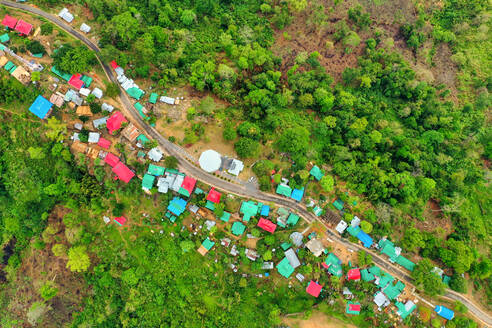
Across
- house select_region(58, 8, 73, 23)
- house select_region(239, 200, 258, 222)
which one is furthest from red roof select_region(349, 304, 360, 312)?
house select_region(58, 8, 73, 23)

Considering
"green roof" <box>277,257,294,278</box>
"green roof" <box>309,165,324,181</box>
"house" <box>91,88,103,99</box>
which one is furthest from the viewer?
"green roof" <box>309,165,324,181</box>

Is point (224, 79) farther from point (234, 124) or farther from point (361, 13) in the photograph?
point (361, 13)

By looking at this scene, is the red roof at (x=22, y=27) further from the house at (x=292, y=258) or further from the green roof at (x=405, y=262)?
the green roof at (x=405, y=262)

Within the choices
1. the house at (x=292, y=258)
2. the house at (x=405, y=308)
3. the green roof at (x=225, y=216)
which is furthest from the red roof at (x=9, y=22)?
the house at (x=405, y=308)

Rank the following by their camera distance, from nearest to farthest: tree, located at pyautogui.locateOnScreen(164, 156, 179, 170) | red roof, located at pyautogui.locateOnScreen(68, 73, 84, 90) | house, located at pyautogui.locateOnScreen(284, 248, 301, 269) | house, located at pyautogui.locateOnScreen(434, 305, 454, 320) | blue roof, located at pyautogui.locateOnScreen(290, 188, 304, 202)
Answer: house, located at pyautogui.locateOnScreen(434, 305, 454, 320)
tree, located at pyautogui.locateOnScreen(164, 156, 179, 170)
house, located at pyautogui.locateOnScreen(284, 248, 301, 269)
blue roof, located at pyautogui.locateOnScreen(290, 188, 304, 202)
red roof, located at pyautogui.locateOnScreen(68, 73, 84, 90)

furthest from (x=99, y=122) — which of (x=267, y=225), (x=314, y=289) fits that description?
(x=314, y=289)

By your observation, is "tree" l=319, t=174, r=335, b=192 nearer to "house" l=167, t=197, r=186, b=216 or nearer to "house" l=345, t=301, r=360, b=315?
"house" l=345, t=301, r=360, b=315

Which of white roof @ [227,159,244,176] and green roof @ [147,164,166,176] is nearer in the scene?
green roof @ [147,164,166,176]
